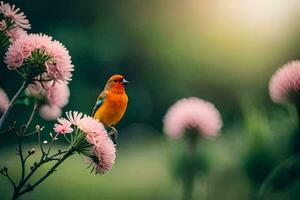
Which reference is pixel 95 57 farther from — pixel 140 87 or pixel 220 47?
pixel 220 47

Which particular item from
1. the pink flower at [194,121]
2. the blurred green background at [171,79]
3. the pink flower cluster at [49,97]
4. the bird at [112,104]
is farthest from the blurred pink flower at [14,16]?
the blurred green background at [171,79]

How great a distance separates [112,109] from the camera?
909 mm

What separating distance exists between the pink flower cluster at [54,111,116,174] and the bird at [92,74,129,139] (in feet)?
0.87

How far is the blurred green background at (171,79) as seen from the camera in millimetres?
1647

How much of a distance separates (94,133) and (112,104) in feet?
1.03

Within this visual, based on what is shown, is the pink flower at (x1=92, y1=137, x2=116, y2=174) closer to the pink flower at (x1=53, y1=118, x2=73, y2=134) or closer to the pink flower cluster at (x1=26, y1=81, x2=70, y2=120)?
the pink flower at (x1=53, y1=118, x2=73, y2=134)

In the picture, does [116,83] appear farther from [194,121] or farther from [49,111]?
[194,121]

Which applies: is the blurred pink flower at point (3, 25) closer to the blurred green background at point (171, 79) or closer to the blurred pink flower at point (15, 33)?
the blurred pink flower at point (15, 33)

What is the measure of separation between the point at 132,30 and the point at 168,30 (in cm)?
25

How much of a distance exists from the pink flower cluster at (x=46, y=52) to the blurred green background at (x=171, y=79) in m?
0.79

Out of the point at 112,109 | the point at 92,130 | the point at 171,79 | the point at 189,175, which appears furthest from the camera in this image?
the point at 171,79

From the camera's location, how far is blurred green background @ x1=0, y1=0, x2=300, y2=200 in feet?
5.40

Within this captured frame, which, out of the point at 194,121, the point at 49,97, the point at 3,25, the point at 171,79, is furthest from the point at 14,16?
the point at 171,79

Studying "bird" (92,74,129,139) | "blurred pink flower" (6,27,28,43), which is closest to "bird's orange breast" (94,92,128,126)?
"bird" (92,74,129,139)
